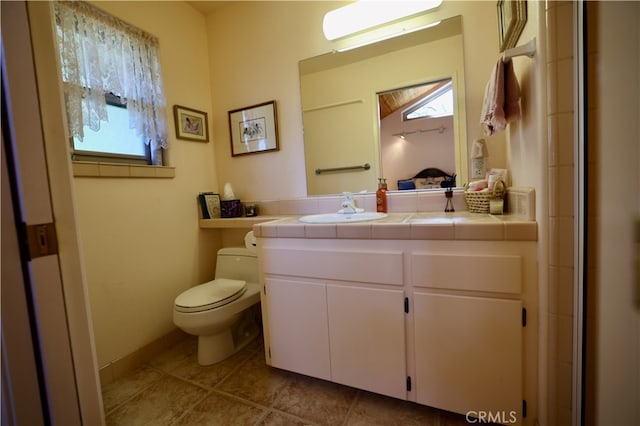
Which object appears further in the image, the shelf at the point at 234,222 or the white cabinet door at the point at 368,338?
the shelf at the point at 234,222

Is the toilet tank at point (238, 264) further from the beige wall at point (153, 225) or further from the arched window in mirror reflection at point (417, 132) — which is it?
the arched window in mirror reflection at point (417, 132)

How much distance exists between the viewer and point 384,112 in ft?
5.38

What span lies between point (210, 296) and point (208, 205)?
2.50ft

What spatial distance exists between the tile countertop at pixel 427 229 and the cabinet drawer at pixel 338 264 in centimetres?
8

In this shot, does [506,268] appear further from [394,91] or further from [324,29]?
[324,29]

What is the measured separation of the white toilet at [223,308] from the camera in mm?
1491

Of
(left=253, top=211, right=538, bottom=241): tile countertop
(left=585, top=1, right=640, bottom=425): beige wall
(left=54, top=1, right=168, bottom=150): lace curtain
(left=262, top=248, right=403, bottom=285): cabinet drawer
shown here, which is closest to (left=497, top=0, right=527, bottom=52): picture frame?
(left=585, top=1, right=640, bottom=425): beige wall

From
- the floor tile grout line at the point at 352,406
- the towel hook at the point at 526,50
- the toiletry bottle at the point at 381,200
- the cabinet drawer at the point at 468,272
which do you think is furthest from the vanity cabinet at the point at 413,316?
the towel hook at the point at 526,50

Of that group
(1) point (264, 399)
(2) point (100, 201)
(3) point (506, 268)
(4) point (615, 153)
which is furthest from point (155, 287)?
(4) point (615, 153)

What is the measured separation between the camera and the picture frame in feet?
3.29

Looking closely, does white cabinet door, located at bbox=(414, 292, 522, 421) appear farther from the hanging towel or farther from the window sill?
the window sill

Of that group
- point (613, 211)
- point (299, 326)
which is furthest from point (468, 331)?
point (299, 326)

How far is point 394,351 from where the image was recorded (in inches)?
46.1

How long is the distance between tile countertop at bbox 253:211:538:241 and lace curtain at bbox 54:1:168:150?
1.10 metres
